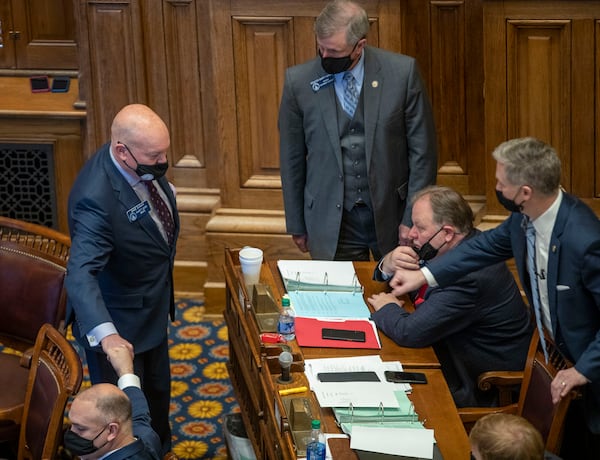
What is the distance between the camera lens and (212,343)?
243 inches

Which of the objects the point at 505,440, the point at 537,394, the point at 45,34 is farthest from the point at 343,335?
the point at 45,34

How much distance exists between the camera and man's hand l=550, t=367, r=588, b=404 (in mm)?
3738

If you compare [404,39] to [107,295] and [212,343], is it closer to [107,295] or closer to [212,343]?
[212,343]

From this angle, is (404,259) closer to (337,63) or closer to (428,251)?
(428,251)

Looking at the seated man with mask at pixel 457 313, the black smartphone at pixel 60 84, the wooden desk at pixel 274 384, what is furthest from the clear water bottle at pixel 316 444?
the black smartphone at pixel 60 84

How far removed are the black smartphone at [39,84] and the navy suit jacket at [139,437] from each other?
11.1 feet

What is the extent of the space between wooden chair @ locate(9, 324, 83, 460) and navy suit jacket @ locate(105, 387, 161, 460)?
216mm

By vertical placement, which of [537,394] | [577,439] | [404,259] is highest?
[404,259]

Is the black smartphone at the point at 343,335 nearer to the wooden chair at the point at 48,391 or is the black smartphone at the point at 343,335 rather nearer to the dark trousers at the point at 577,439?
the dark trousers at the point at 577,439

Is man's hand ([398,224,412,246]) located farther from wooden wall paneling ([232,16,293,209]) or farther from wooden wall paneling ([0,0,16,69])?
wooden wall paneling ([0,0,16,69])

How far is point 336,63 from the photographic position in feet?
16.0

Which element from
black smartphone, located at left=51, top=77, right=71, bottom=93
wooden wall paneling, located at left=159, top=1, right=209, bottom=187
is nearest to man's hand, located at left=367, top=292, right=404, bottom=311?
wooden wall paneling, located at left=159, top=1, right=209, bottom=187

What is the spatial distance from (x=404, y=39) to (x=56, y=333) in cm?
268

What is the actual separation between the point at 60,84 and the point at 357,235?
249cm
